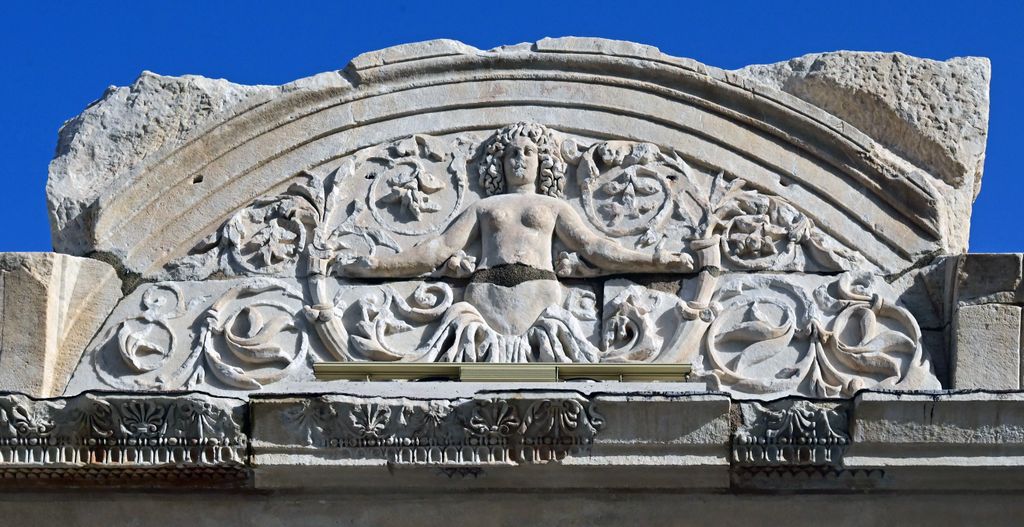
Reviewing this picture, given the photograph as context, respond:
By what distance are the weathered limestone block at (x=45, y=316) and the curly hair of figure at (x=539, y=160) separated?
1672 mm

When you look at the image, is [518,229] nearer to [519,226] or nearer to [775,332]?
[519,226]

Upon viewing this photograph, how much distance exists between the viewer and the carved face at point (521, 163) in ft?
32.3

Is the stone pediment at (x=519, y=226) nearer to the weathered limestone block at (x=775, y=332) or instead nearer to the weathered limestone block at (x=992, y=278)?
the weathered limestone block at (x=775, y=332)

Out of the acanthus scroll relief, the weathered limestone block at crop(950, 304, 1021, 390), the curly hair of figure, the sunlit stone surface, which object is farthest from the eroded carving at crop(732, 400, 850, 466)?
the curly hair of figure

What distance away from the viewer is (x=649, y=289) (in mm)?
9562

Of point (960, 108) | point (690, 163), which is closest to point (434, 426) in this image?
point (690, 163)

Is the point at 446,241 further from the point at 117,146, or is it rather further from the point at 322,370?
the point at 117,146

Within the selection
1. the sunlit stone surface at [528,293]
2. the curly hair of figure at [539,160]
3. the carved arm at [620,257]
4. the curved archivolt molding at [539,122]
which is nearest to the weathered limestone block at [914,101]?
the sunlit stone surface at [528,293]

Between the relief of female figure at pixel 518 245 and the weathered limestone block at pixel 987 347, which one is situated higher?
the relief of female figure at pixel 518 245

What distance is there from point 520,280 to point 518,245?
0.60ft

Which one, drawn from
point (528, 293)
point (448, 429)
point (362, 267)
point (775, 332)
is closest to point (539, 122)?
point (528, 293)

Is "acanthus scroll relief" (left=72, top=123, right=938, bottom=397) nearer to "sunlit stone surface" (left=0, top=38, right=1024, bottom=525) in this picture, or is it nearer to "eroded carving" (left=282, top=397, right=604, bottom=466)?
"sunlit stone surface" (left=0, top=38, right=1024, bottom=525)

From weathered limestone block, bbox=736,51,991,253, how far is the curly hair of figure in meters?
0.92

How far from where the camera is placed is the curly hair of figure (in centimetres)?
988
